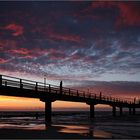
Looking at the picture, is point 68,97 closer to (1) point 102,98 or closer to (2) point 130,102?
(1) point 102,98

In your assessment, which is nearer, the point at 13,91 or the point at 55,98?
the point at 13,91

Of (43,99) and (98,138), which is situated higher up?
(43,99)

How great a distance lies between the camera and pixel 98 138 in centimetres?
2055

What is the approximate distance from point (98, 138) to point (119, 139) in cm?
137

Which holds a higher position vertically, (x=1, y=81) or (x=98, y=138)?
(x=1, y=81)

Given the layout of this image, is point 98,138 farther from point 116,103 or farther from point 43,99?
point 116,103

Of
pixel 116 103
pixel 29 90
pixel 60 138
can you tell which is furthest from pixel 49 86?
pixel 116 103

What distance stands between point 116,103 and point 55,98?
27.8 m

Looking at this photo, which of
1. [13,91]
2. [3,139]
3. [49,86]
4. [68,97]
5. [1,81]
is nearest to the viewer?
[3,139]

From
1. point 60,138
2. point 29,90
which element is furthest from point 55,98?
point 60,138

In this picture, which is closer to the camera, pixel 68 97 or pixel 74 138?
pixel 74 138

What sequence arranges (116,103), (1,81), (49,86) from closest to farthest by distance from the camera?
(1,81)
(49,86)
(116,103)

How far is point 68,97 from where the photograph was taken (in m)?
39.8

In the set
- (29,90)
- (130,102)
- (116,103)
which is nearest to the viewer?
(29,90)
